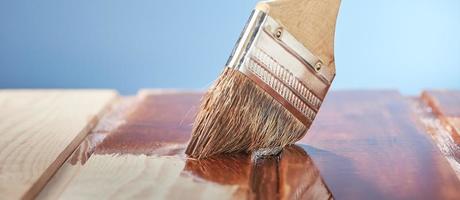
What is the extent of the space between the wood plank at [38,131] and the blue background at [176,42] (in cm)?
185

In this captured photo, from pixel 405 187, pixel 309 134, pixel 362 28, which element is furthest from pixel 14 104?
pixel 362 28

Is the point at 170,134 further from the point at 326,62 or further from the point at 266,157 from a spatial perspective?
the point at 326,62

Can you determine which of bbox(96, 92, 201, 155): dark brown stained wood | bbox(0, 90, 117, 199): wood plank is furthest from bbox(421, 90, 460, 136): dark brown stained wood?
bbox(0, 90, 117, 199): wood plank

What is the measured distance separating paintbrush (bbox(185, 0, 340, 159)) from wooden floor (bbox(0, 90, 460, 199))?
5 cm

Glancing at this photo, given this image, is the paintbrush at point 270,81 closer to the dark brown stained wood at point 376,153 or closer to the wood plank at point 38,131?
the dark brown stained wood at point 376,153

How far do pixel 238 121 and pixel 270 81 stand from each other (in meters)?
0.10

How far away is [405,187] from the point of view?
51.8 inches

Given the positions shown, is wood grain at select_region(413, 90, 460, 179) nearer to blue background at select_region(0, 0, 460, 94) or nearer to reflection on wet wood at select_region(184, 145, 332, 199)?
reflection on wet wood at select_region(184, 145, 332, 199)

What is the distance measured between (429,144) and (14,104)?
41.8 inches

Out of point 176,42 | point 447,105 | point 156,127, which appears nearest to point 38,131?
point 156,127

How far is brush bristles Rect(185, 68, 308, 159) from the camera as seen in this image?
1408 mm

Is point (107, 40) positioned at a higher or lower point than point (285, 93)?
lower

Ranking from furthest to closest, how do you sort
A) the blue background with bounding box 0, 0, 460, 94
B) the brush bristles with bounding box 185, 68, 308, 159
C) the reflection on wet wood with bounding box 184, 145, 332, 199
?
the blue background with bounding box 0, 0, 460, 94 < the brush bristles with bounding box 185, 68, 308, 159 < the reflection on wet wood with bounding box 184, 145, 332, 199

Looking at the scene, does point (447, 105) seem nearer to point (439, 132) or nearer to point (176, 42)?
point (439, 132)
